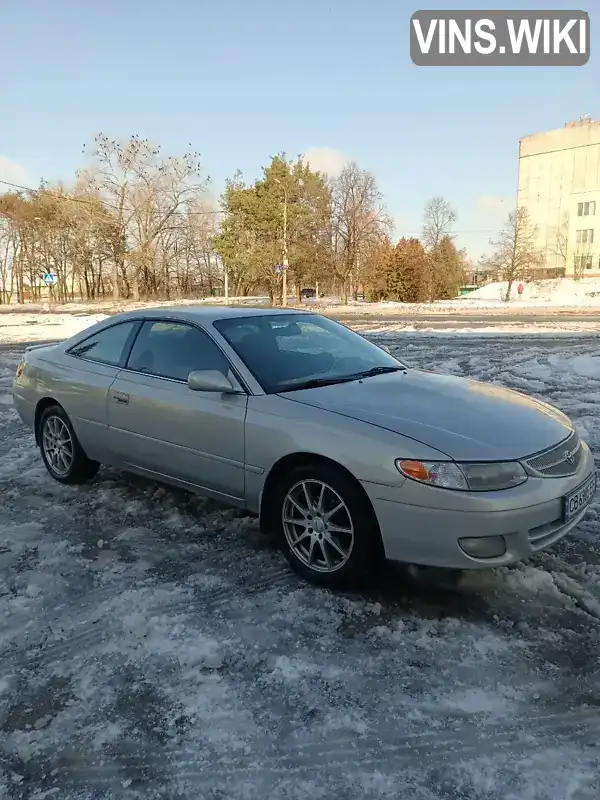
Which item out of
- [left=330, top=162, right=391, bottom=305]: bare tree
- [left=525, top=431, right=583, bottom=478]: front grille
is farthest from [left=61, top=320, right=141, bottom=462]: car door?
[left=330, top=162, right=391, bottom=305]: bare tree

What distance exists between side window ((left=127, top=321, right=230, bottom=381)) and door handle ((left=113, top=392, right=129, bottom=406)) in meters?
0.20

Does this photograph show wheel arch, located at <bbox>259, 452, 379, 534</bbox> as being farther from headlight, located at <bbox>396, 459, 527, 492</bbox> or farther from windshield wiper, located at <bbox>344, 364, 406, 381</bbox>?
windshield wiper, located at <bbox>344, 364, 406, 381</bbox>

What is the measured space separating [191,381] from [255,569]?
1.16m

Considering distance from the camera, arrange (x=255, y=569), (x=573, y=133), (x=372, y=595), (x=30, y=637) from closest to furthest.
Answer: (x=30, y=637) → (x=372, y=595) → (x=255, y=569) → (x=573, y=133)

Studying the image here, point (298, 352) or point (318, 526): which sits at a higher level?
point (298, 352)

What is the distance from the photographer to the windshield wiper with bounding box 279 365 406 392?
3.68m

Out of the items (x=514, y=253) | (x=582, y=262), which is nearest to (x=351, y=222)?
(x=514, y=253)

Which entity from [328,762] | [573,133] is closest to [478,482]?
[328,762]

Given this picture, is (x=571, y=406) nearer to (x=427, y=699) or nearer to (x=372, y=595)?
(x=372, y=595)

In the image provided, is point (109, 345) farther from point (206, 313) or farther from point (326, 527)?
point (326, 527)

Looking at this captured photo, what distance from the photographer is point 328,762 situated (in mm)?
2123

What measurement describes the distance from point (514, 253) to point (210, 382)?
52.6 meters

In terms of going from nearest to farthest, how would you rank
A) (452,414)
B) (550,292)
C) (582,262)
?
(452,414) < (550,292) < (582,262)

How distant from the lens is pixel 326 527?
3240 mm
